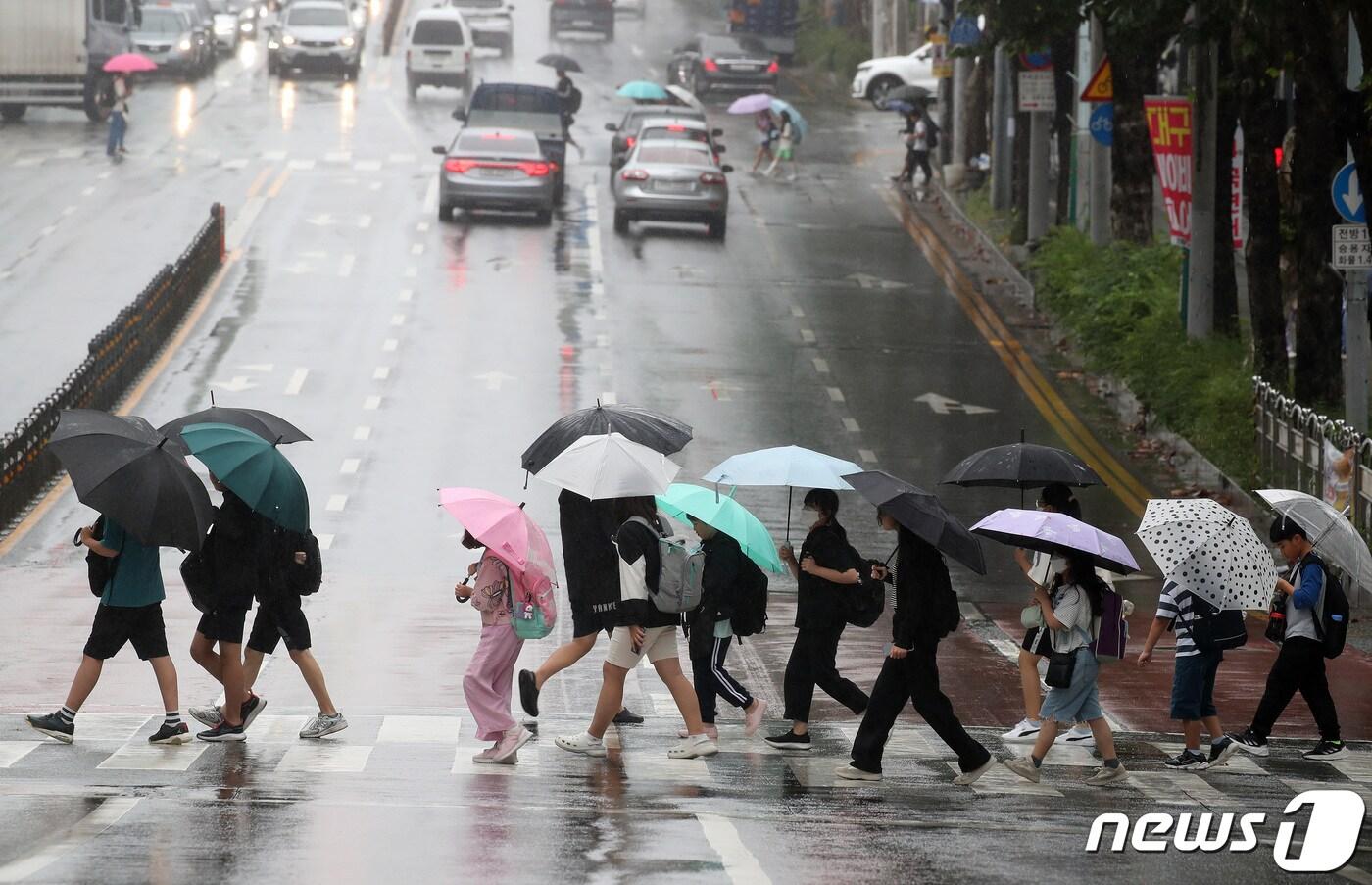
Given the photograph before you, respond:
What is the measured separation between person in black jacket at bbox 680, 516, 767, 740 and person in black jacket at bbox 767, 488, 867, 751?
0.27 meters

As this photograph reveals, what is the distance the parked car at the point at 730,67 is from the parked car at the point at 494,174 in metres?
22.8

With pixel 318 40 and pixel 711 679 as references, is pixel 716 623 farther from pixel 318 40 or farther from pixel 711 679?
pixel 318 40

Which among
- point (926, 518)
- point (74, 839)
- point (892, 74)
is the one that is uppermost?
point (892, 74)

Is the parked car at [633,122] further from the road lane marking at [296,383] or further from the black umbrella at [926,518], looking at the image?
the black umbrella at [926,518]

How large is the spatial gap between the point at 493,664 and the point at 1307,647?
473cm

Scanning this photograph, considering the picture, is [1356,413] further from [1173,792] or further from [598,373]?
[598,373]

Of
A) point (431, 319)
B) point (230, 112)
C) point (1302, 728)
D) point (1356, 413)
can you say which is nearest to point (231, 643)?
point (1302, 728)

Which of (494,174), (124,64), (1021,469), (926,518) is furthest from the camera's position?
(124,64)

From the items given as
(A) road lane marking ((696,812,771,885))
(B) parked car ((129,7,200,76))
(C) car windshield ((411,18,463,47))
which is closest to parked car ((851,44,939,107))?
(C) car windshield ((411,18,463,47))

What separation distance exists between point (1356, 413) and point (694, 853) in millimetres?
11971

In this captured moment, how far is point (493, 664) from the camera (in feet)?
37.9

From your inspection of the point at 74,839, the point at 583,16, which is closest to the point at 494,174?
the point at 74,839

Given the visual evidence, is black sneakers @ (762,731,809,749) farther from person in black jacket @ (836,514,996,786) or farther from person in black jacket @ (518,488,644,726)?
person in black jacket @ (518,488,644,726)

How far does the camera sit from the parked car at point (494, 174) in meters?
37.4
